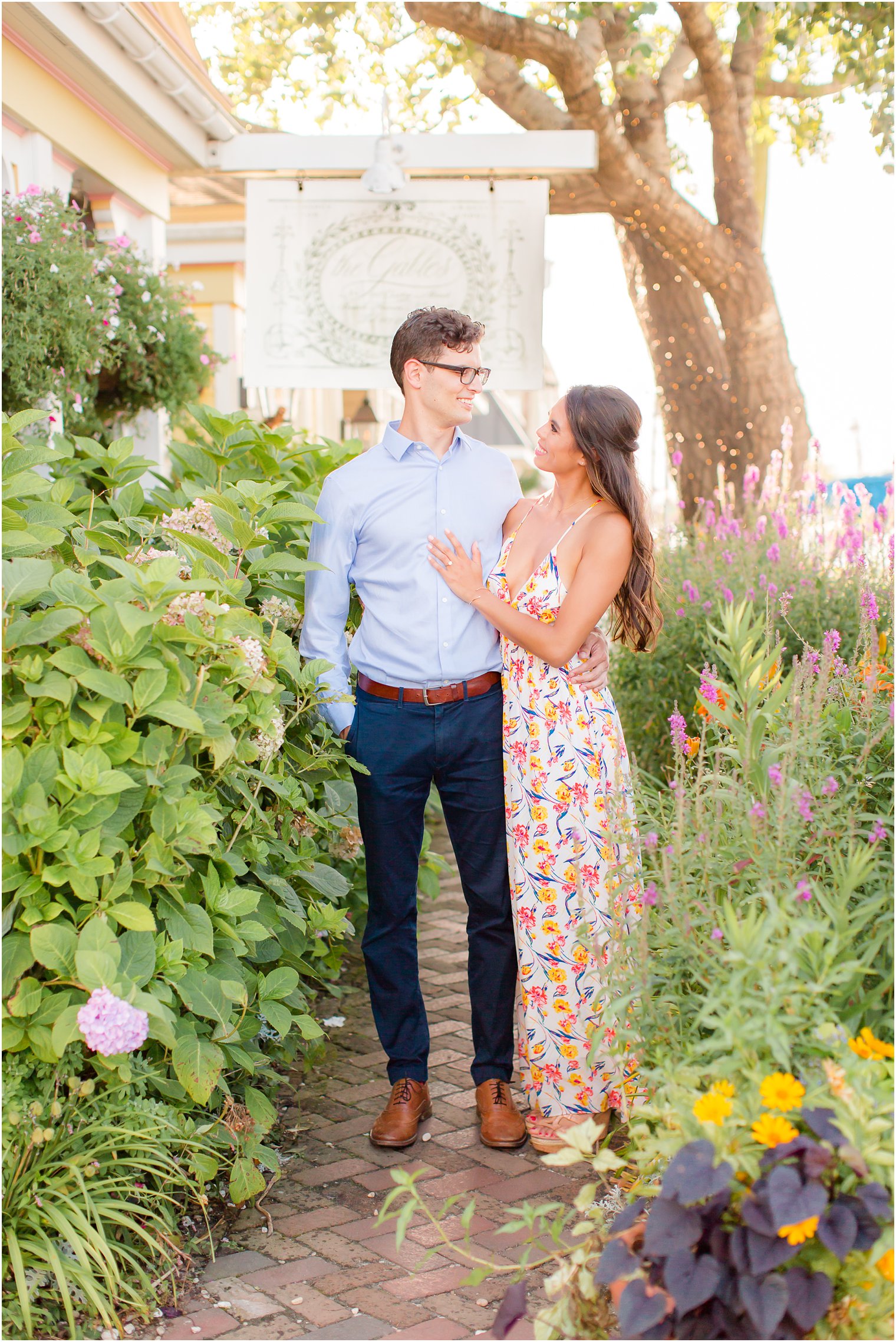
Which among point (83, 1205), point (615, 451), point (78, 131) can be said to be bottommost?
point (83, 1205)

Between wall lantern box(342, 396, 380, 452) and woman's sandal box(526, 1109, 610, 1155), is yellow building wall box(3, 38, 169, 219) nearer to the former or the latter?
wall lantern box(342, 396, 380, 452)

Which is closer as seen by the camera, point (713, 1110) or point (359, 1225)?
point (713, 1110)

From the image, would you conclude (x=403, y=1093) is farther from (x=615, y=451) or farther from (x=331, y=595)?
(x=615, y=451)

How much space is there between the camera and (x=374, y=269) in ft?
18.7

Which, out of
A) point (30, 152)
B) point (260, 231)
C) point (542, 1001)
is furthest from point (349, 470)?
point (260, 231)

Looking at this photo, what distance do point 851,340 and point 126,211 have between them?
941cm

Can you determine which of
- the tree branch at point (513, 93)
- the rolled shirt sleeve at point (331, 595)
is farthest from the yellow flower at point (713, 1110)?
the tree branch at point (513, 93)

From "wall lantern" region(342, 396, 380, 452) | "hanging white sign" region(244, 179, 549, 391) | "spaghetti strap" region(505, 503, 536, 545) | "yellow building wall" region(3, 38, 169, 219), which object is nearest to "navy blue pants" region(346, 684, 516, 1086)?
"spaghetti strap" region(505, 503, 536, 545)

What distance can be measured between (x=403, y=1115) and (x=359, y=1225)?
1.37ft

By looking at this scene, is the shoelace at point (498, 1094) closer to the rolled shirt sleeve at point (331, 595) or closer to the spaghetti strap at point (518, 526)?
the rolled shirt sleeve at point (331, 595)

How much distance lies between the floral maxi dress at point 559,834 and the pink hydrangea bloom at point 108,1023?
1.20m

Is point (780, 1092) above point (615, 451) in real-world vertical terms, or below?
below

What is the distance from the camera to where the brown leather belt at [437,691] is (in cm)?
302

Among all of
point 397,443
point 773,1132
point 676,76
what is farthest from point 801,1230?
point 676,76
